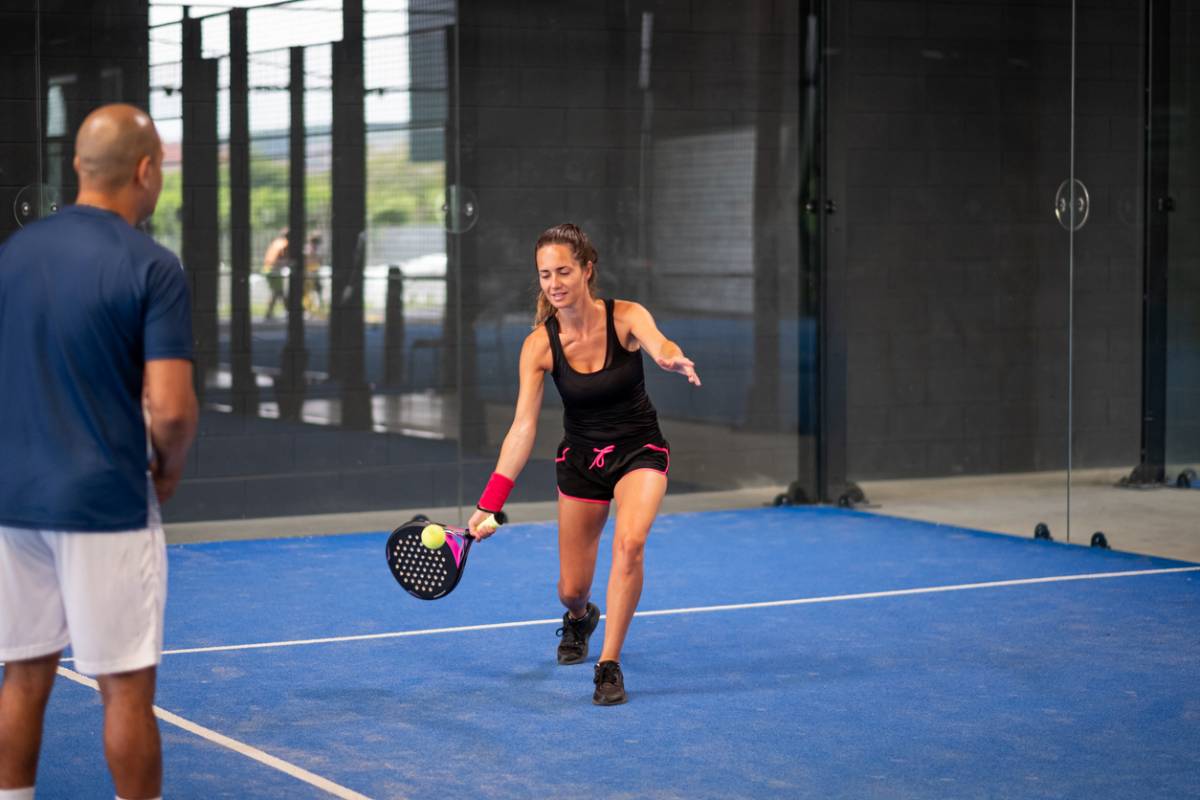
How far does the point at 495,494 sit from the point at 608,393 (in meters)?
0.52

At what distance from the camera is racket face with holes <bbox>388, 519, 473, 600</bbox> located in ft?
14.8

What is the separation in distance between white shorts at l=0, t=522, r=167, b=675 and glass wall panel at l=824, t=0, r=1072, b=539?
549cm

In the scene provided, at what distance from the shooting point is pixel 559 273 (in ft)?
15.2

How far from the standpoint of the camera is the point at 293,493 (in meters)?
7.64

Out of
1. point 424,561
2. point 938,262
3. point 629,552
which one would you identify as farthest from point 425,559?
point 938,262

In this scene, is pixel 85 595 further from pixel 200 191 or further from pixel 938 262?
pixel 938 262

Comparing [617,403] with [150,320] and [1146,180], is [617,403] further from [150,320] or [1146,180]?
[1146,180]

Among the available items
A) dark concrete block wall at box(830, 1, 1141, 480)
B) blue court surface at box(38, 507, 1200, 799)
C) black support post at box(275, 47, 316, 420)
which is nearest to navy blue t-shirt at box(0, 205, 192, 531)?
blue court surface at box(38, 507, 1200, 799)

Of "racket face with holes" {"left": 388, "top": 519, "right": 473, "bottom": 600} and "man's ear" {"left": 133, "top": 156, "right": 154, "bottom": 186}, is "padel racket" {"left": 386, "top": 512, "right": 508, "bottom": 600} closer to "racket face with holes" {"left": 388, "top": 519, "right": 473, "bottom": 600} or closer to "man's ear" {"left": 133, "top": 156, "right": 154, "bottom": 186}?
"racket face with holes" {"left": 388, "top": 519, "right": 473, "bottom": 600}

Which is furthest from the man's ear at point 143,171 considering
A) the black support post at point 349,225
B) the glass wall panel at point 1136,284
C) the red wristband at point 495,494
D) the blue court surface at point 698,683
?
the glass wall panel at point 1136,284

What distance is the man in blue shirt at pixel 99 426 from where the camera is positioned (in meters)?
2.75

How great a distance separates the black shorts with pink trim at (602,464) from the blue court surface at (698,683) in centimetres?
53

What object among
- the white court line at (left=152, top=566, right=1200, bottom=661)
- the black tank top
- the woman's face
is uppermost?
the woman's face

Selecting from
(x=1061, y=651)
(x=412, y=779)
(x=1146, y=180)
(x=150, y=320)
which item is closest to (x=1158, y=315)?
(x=1146, y=180)
